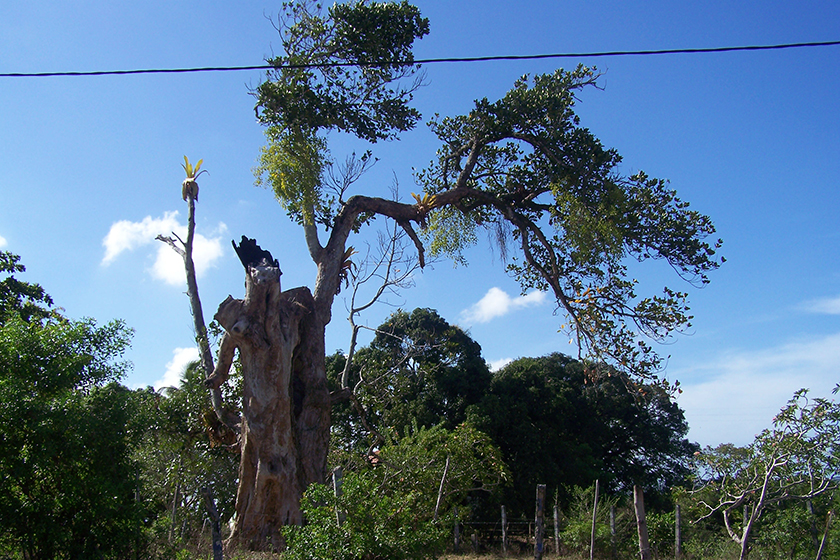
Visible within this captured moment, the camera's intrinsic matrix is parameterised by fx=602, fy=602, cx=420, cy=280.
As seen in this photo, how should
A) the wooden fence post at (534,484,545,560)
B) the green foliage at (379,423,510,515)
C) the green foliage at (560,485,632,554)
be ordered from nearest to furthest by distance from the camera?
the wooden fence post at (534,484,545,560) < the green foliage at (379,423,510,515) < the green foliage at (560,485,632,554)

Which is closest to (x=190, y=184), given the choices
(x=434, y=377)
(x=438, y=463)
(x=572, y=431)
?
(x=438, y=463)

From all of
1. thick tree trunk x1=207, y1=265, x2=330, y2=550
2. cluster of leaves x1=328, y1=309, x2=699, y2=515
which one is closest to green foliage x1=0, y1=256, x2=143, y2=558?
thick tree trunk x1=207, y1=265, x2=330, y2=550

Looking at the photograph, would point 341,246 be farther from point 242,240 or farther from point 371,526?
point 371,526

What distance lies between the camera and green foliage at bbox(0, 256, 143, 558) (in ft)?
16.7

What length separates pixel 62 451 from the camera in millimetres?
5281

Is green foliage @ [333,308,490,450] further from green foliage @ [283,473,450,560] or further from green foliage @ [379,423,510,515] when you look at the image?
green foliage @ [283,473,450,560]

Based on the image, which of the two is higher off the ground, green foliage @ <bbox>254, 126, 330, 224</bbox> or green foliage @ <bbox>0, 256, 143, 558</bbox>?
green foliage @ <bbox>254, 126, 330, 224</bbox>

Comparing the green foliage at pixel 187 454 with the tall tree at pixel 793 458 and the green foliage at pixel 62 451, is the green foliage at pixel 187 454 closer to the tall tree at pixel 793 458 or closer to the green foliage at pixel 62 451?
the green foliage at pixel 62 451

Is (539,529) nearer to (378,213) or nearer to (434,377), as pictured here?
(378,213)

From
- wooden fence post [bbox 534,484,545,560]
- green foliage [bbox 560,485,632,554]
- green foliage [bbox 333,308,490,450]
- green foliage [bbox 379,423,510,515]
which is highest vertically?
green foliage [bbox 333,308,490,450]

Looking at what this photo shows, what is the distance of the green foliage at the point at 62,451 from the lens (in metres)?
5.09

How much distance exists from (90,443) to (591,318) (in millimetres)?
7149

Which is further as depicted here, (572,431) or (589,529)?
(572,431)

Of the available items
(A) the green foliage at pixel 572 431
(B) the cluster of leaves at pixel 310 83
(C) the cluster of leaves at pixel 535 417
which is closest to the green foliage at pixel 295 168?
(B) the cluster of leaves at pixel 310 83
